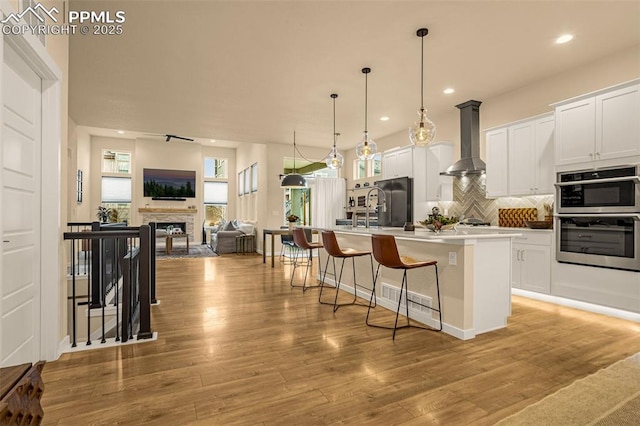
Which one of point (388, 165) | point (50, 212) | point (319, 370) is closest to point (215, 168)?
point (388, 165)

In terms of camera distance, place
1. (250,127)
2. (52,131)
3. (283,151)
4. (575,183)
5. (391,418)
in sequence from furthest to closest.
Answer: (283,151), (250,127), (575,183), (52,131), (391,418)

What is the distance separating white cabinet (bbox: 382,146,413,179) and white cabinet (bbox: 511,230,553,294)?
259cm

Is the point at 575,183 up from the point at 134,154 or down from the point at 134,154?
down

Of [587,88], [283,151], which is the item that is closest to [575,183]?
[587,88]

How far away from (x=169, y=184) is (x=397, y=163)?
27.1ft

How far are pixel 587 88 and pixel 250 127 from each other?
5.78 m

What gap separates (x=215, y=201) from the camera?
42.0 feet

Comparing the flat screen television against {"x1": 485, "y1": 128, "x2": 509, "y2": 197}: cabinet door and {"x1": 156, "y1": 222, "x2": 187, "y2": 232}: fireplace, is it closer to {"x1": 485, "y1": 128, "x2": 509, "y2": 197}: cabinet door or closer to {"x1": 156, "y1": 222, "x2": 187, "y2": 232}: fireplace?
{"x1": 156, "y1": 222, "x2": 187, "y2": 232}: fireplace

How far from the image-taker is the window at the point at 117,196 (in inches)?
A: 443

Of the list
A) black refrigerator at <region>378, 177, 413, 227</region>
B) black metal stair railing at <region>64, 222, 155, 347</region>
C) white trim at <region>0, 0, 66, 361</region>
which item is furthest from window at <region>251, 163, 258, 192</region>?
white trim at <region>0, 0, 66, 361</region>

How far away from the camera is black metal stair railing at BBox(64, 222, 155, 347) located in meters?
2.90

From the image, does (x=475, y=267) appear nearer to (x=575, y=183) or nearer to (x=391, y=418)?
(x=391, y=418)

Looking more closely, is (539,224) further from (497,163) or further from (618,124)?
(618,124)

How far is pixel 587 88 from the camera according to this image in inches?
170
